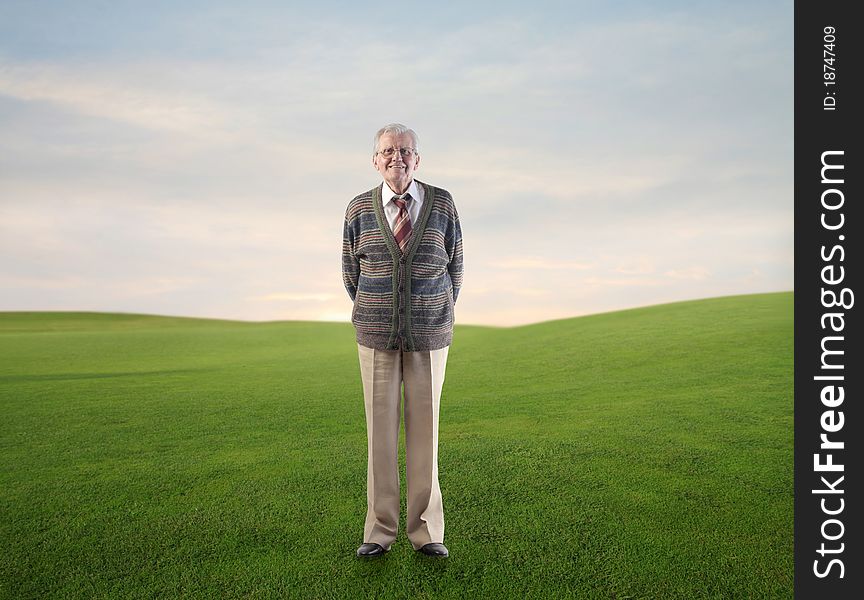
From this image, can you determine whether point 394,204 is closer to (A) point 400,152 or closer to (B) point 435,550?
(A) point 400,152

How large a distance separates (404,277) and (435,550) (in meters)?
1.51

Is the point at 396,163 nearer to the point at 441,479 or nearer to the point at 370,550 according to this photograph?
the point at 370,550

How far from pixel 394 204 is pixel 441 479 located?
8.06ft

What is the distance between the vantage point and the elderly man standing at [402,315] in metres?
3.58

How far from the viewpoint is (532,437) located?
6.65 metres

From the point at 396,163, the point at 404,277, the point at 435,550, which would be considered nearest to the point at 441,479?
the point at 435,550

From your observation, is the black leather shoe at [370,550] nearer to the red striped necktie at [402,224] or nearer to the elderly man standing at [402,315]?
the elderly man standing at [402,315]

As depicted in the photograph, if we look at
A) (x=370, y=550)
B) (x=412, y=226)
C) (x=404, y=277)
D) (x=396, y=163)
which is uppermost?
(x=396, y=163)

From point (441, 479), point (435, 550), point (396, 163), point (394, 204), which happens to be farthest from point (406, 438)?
point (441, 479)

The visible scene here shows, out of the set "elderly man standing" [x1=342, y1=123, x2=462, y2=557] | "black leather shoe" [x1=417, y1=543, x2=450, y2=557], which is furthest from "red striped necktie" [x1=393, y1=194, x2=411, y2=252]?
"black leather shoe" [x1=417, y1=543, x2=450, y2=557]

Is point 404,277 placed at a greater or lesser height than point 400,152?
lesser

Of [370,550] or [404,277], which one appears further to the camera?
[370,550]

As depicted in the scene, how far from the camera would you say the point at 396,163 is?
352 centimetres

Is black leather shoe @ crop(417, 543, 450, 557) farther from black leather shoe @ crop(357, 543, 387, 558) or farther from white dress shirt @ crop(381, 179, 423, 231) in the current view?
white dress shirt @ crop(381, 179, 423, 231)
